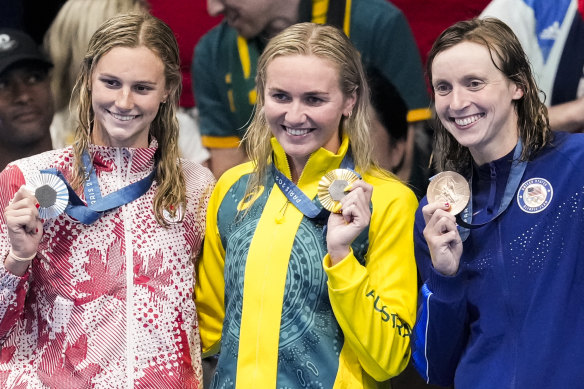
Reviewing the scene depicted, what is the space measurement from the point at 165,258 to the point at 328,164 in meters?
0.65

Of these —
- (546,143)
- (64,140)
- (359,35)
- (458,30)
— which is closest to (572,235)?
(546,143)

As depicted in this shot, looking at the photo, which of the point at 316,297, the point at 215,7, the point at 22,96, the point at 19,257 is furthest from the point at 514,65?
the point at 22,96

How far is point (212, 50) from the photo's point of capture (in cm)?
434

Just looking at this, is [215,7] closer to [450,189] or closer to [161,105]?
[161,105]

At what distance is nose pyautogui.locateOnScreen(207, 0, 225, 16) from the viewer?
14.3 ft

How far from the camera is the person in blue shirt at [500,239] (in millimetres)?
2729

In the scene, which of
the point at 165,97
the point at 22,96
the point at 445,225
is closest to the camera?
the point at 445,225

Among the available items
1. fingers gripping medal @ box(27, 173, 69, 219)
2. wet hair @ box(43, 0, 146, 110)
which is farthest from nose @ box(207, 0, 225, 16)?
fingers gripping medal @ box(27, 173, 69, 219)

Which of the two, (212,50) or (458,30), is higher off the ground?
(458,30)

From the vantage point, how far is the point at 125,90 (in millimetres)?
3162

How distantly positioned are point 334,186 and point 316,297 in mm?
367

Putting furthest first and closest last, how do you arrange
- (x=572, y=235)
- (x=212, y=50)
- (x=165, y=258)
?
(x=212, y=50) < (x=165, y=258) < (x=572, y=235)

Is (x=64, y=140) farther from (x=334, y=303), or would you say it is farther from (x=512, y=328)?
(x=512, y=328)

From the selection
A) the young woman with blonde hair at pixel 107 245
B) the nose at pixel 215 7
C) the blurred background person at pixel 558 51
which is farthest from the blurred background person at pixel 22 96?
the blurred background person at pixel 558 51
